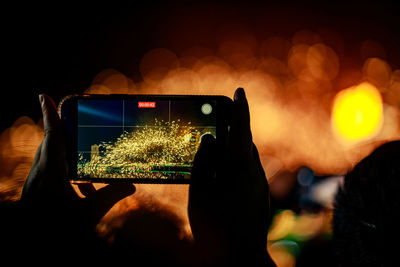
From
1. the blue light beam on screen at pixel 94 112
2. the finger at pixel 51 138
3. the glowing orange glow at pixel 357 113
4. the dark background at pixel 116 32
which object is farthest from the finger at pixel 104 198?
the glowing orange glow at pixel 357 113

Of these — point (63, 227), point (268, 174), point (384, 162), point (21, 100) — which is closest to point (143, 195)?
point (63, 227)

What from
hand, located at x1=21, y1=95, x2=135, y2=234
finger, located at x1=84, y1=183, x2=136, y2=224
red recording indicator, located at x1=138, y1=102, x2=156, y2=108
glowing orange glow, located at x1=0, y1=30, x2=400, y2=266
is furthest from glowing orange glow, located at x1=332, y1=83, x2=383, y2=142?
hand, located at x1=21, y1=95, x2=135, y2=234

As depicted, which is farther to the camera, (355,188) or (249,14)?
(249,14)

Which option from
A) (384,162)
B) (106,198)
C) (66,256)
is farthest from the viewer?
(106,198)

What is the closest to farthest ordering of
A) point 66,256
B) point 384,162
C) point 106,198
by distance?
point 384,162, point 66,256, point 106,198

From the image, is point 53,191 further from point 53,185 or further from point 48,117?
point 48,117

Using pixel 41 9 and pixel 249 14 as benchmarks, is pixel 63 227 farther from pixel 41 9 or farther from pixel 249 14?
pixel 249 14

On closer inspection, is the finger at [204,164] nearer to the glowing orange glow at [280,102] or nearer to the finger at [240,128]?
the finger at [240,128]

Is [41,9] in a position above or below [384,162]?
above
